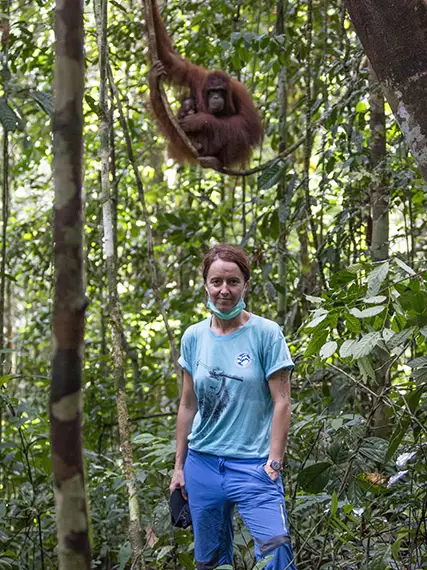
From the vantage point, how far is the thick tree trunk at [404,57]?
1.68 meters

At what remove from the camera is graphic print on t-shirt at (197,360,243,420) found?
7.86 ft

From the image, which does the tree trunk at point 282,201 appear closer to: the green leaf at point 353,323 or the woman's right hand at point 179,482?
the woman's right hand at point 179,482

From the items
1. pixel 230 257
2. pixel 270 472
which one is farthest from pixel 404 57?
pixel 270 472

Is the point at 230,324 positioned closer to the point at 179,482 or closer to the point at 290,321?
the point at 179,482

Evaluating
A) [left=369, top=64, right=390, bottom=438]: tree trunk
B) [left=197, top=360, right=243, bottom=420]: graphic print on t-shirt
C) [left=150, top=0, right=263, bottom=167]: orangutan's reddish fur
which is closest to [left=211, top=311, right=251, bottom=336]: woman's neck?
[left=197, top=360, right=243, bottom=420]: graphic print on t-shirt

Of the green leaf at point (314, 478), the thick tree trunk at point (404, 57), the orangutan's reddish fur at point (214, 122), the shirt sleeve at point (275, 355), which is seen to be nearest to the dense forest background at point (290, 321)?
the green leaf at point (314, 478)

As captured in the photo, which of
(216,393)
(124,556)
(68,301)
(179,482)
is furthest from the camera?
(124,556)

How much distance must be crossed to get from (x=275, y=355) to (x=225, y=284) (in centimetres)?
28

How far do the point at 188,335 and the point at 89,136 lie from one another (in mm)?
3179

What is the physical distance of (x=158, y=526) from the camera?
2.67m

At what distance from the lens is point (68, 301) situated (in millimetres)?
1058

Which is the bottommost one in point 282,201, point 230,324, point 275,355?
point 275,355

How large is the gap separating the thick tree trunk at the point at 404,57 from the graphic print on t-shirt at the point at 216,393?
977mm

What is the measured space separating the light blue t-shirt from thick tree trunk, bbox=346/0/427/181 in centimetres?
87
